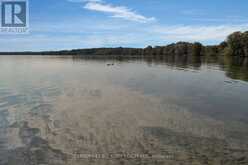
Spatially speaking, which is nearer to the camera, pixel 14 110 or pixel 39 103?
pixel 14 110

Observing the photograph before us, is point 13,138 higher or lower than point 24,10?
lower

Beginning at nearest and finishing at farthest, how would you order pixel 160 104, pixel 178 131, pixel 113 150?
1. pixel 113 150
2. pixel 178 131
3. pixel 160 104

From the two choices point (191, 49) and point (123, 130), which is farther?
point (191, 49)

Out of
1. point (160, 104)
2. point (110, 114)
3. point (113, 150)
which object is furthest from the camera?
point (160, 104)

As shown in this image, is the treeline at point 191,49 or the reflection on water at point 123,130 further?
the treeline at point 191,49

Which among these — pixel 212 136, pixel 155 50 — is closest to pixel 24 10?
pixel 212 136

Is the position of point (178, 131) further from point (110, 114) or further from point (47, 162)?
point (47, 162)

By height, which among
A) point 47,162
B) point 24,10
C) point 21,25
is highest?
point 24,10

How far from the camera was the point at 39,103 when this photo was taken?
1115 cm

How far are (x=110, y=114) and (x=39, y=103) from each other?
14.0 ft

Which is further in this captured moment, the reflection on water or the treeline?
the treeline

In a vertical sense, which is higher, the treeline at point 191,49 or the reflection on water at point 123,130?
the treeline at point 191,49

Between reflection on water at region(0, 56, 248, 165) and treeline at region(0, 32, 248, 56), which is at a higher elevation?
treeline at region(0, 32, 248, 56)

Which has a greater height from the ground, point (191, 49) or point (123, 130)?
point (191, 49)
